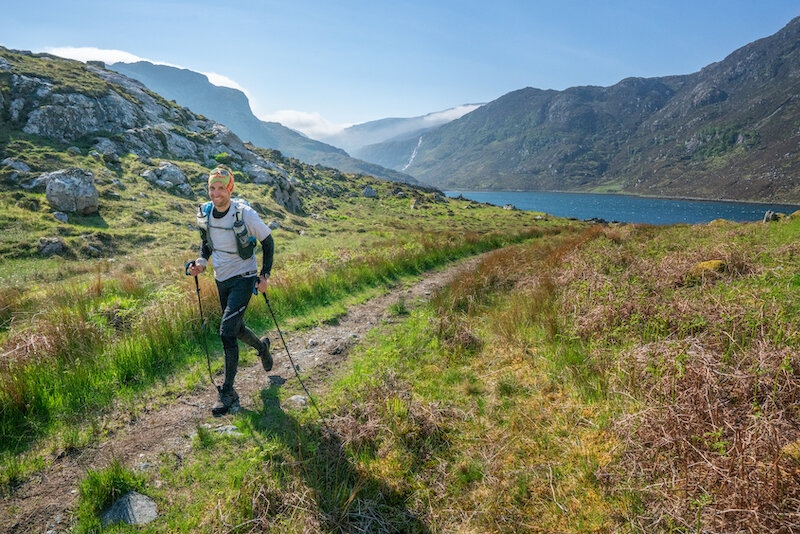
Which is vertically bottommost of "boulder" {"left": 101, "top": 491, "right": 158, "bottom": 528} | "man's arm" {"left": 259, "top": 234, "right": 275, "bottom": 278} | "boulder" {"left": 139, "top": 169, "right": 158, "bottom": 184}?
"boulder" {"left": 101, "top": 491, "right": 158, "bottom": 528}

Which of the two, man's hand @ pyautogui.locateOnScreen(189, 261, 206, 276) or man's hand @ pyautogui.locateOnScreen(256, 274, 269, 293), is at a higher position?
man's hand @ pyautogui.locateOnScreen(189, 261, 206, 276)

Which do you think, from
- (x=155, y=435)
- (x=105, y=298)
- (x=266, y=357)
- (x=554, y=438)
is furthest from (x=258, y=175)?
(x=554, y=438)

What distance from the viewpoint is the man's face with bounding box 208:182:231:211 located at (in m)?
5.07

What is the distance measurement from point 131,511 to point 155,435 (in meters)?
1.29

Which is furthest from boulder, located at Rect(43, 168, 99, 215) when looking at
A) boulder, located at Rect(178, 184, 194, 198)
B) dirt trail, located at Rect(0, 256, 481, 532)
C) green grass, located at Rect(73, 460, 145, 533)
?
green grass, located at Rect(73, 460, 145, 533)


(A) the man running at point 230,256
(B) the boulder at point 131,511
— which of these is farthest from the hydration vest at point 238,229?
(B) the boulder at point 131,511

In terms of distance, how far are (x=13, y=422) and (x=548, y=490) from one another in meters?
6.71

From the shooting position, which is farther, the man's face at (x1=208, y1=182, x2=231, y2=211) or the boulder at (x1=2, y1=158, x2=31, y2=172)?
the boulder at (x1=2, y1=158, x2=31, y2=172)

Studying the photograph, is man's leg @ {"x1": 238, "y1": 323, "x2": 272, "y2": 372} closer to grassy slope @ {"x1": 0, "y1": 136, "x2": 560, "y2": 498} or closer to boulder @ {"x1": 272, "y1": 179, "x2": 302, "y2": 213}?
grassy slope @ {"x1": 0, "y1": 136, "x2": 560, "y2": 498}

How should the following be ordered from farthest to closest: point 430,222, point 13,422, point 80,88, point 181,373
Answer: point 430,222 → point 80,88 → point 181,373 → point 13,422

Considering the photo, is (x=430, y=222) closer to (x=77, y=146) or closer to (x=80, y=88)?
(x=77, y=146)

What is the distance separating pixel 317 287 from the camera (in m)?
10.8

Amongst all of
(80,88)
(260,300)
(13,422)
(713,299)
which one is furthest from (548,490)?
(80,88)

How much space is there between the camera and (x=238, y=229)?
5.12 meters
